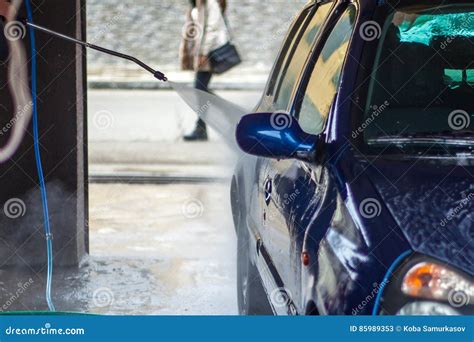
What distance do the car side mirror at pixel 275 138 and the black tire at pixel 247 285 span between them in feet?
2.48

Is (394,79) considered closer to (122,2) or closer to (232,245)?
(232,245)

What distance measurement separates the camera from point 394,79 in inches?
139

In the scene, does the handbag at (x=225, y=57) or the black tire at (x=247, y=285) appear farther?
the handbag at (x=225, y=57)

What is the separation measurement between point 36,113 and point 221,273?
1.25m
